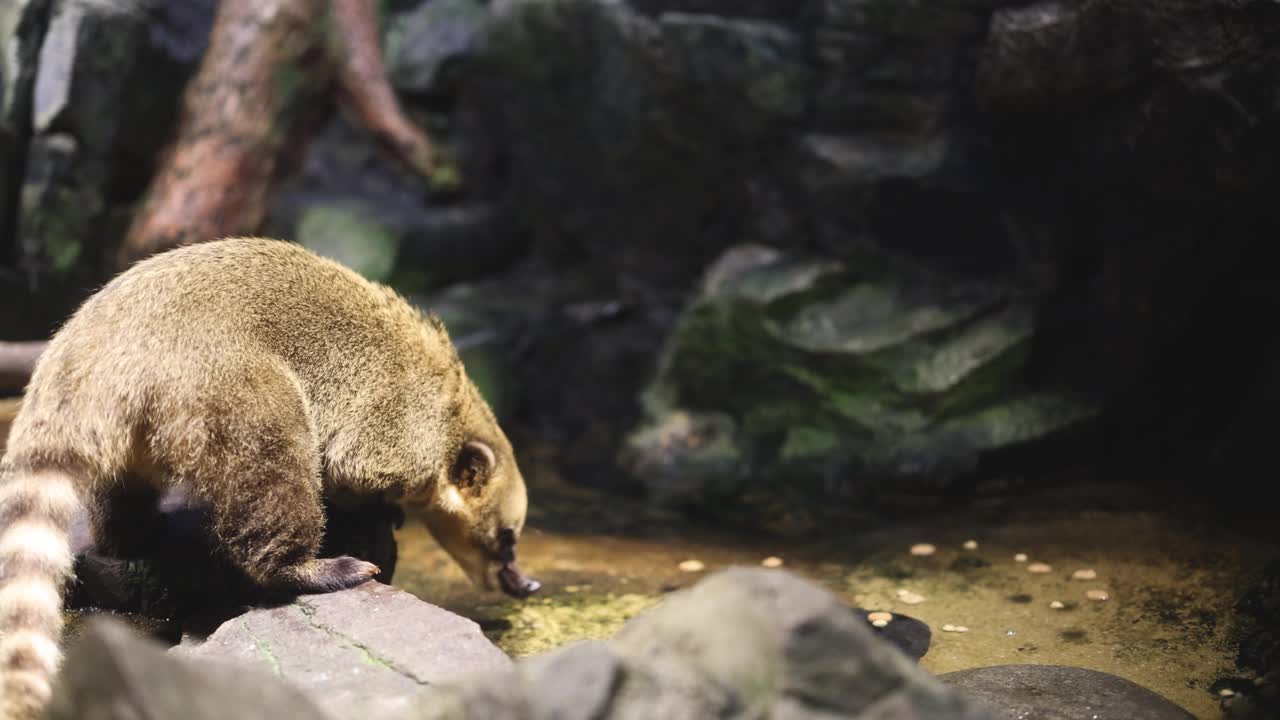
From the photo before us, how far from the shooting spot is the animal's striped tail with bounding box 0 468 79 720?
9.15 ft

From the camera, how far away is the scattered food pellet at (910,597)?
4.78 metres

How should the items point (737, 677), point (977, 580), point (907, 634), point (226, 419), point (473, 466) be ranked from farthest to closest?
1. point (977, 580)
2. point (473, 466)
3. point (907, 634)
4. point (226, 419)
5. point (737, 677)

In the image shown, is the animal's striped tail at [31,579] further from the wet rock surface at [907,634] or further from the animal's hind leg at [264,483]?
the wet rock surface at [907,634]

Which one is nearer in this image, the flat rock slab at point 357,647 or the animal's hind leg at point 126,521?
the flat rock slab at point 357,647

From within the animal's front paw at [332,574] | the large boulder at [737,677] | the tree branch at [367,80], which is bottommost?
the animal's front paw at [332,574]

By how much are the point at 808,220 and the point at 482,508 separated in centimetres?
371

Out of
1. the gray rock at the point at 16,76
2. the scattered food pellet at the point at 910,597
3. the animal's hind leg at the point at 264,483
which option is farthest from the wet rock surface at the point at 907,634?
the gray rock at the point at 16,76

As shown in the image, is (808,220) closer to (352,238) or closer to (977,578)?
(977,578)

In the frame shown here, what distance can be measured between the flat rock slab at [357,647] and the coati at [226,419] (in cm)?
15

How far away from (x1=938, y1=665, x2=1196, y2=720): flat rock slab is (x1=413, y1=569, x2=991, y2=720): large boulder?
51.3 inches

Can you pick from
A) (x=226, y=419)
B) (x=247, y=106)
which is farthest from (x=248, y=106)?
(x=226, y=419)

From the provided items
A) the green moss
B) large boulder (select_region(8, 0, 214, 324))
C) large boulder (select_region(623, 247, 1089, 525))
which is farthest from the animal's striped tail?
the green moss

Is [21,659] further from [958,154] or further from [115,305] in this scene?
[958,154]

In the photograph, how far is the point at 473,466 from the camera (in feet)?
15.0
